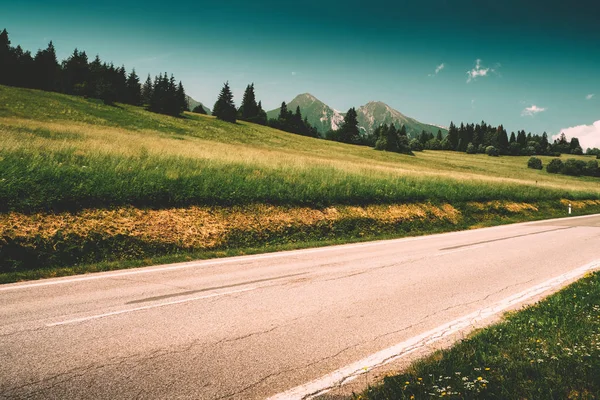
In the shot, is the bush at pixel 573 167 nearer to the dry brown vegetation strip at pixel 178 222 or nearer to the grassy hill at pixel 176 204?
the grassy hill at pixel 176 204

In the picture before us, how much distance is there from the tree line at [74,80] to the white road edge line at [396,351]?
6243 cm

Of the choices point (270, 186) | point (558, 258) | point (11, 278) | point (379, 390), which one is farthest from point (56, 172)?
point (558, 258)

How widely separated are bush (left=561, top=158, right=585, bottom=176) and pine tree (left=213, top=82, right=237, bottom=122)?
69972mm

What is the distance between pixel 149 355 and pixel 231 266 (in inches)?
188

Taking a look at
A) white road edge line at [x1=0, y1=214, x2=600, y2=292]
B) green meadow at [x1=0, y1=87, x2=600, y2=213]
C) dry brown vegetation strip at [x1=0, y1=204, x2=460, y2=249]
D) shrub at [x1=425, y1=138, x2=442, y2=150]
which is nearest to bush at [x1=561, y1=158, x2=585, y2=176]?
shrub at [x1=425, y1=138, x2=442, y2=150]

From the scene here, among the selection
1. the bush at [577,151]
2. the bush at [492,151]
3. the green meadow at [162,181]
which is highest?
the bush at [577,151]

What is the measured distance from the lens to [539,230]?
18250 millimetres

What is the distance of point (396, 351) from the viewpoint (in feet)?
15.6

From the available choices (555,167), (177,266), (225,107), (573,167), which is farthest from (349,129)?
(177,266)

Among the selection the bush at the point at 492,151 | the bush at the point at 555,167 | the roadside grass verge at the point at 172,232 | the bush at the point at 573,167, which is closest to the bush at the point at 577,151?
the bush at the point at 492,151

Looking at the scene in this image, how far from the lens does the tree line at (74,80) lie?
58312 millimetres

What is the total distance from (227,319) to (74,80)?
87.0 metres

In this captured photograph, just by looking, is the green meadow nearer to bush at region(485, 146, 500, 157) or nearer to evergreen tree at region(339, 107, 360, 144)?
evergreen tree at region(339, 107, 360, 144)

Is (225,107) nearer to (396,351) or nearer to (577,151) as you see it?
(396,351)
